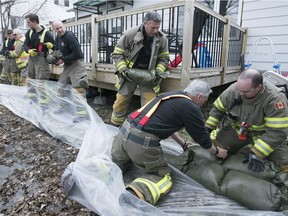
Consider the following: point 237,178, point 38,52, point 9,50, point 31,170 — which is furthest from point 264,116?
point 9,50

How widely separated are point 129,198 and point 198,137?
0.78 metres

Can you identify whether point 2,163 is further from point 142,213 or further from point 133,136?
Result: point 142,213

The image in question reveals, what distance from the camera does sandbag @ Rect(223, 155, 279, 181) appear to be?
2191 mm

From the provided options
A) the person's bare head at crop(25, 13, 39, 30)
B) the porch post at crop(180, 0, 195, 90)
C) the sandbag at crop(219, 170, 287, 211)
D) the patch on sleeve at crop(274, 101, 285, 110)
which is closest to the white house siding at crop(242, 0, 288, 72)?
the porch post at crop(180, 0, 195, 90)

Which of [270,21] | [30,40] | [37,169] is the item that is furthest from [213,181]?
[270,21]

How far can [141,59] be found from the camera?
11.2 feet

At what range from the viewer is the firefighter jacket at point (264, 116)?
2283 mm

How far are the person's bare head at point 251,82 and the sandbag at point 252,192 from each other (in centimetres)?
74

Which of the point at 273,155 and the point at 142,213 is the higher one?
the point at 273,155

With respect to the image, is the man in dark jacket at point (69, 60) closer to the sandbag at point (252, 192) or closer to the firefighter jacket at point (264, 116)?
the firefighter jacket at point (264, 116)

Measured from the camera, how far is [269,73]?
328cm

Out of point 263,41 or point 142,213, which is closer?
point 142,213

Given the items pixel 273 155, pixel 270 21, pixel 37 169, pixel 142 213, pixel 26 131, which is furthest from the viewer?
pixel 270 21

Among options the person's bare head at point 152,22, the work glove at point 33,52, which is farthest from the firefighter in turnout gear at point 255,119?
the work glove at point 33,52
